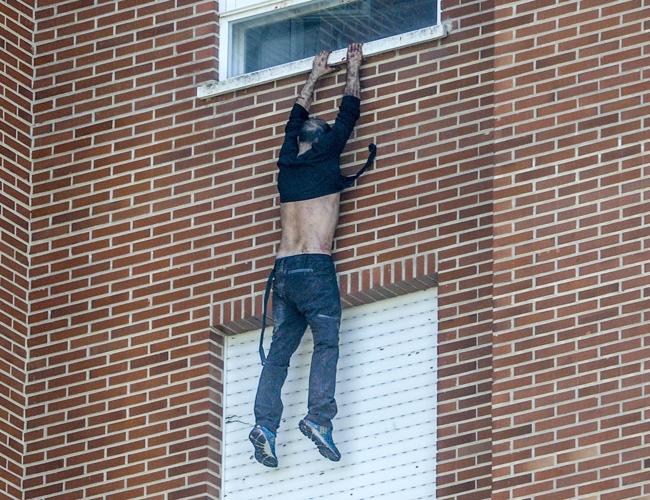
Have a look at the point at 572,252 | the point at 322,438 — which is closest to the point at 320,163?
the point at 322,438

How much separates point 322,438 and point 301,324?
945 mm

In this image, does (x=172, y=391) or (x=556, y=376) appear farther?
(x=172, y=391)

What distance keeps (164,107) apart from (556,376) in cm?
427

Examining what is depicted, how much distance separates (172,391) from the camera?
18.7 metres

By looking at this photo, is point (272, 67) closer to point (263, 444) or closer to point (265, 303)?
point (265, 303)

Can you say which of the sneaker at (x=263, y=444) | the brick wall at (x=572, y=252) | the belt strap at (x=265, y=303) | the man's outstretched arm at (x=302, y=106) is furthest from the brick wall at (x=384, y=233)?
the sneaker at (x=263, y=444)

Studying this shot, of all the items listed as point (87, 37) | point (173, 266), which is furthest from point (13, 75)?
point (173, 266)

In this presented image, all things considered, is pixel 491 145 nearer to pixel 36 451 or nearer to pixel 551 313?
pixel 551 313

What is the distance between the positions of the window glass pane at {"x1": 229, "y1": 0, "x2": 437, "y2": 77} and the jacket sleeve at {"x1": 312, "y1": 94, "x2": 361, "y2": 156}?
0.63 meters

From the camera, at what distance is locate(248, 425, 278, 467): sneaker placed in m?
18.0

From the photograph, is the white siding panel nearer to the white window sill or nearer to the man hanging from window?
the man hanging from window

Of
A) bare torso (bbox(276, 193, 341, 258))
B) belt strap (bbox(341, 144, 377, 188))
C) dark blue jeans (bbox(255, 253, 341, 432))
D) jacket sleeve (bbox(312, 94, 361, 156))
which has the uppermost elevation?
jacket sleeve (bbox(312, 94, 361, 156))

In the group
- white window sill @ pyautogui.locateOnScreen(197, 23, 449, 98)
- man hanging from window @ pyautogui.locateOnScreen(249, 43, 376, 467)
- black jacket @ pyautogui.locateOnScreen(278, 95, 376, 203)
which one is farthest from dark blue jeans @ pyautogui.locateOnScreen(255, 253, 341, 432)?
white window sill @ pyautogui.locateOnScreen(197, 23, 449, 98)

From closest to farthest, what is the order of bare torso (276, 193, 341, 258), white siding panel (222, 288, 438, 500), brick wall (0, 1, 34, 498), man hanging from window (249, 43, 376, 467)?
1. white siding panel (222, 288, 438, 500)
2. man hanging from window (249, 43, 376, 467)
3. bare torso (276, 193, 341, 258)
4. brick wall (0, 1, 34, 498)
